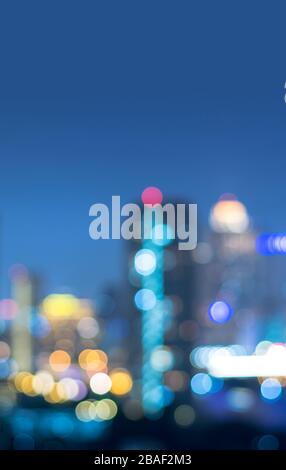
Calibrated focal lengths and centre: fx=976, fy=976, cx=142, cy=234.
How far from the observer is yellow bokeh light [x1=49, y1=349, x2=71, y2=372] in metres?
12.9

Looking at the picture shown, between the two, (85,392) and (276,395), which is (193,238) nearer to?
(276,395)

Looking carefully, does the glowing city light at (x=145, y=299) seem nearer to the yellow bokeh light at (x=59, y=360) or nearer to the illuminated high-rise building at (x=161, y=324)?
the illuminated high-rise building at (x=161, y=324)

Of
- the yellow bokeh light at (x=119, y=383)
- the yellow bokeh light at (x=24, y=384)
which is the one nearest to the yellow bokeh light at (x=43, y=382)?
the yellow bokeh light at (x=24, y=384)

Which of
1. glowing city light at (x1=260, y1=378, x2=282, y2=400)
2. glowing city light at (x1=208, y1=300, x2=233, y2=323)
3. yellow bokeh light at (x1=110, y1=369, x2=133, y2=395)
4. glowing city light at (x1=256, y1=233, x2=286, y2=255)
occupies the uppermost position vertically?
yellow bokeh light at (x1=110, y1=369, x2=133, y2=395)

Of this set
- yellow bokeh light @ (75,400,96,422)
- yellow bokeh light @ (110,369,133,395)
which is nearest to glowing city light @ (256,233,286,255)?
yellow bokeh light @ (75,400,96,422)

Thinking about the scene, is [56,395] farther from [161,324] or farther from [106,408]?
[161,324]

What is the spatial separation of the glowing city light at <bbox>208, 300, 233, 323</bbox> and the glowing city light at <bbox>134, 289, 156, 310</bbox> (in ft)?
8.67

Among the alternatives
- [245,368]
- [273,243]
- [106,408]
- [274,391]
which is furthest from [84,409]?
[273,243]

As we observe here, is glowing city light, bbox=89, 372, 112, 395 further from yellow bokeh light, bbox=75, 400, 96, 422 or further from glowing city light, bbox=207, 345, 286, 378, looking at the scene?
glowing city light, bbox=207, 345, 286, 378

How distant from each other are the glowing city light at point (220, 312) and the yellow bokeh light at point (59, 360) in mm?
2664

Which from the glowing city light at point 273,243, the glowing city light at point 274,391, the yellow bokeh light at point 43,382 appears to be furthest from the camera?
the yellow bokeh light at point 43,382

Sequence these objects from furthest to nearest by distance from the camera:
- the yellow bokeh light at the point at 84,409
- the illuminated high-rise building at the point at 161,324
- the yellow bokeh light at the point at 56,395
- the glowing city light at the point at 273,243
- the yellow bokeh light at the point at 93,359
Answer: the yellow bokeh light at the point at 56,395 < the yellow bokeh light at the point at 84,409 < the yellow bokeh light at the point at 93,359 < the illuminated high-rise building at the point at 161,324 < the glowing city light at the point at 273,243

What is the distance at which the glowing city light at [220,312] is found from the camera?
933cm
